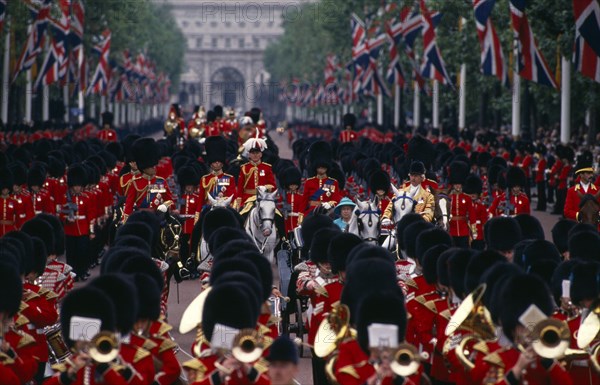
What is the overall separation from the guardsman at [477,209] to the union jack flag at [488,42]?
1606 centimetres

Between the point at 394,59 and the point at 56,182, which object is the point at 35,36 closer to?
the point at 394,59

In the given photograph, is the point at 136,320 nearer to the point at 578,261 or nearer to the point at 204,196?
the point at 578,261

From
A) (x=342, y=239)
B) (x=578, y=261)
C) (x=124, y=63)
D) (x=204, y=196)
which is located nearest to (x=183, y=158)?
(x=204, y=196)

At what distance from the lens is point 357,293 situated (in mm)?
10828

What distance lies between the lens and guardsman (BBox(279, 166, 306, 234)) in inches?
813

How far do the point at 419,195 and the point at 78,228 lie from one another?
4688 millimetres

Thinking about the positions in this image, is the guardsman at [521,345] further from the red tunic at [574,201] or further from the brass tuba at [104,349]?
the red tunic at [574,201]

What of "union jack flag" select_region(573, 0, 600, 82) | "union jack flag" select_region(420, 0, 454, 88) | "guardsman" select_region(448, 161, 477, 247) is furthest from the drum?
"union jack flag" select_region(420, 0, 454, 88)

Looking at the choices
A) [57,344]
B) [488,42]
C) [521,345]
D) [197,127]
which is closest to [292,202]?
[57,344]

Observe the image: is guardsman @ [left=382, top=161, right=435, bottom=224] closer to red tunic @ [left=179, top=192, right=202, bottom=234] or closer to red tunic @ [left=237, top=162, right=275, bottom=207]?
red tunic @ [left=237, top=162, right=275, bottom=207]

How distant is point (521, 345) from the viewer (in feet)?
30.9

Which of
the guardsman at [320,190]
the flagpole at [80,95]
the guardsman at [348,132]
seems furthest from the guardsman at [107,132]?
the guardsman at [320,190]

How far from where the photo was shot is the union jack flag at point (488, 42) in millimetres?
37469

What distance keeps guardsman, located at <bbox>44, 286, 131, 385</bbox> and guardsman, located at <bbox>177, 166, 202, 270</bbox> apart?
9.78 metres
